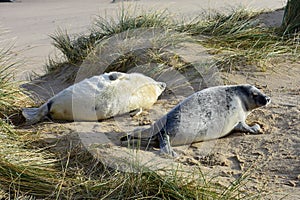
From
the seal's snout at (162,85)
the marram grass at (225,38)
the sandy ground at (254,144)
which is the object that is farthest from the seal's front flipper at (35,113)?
the marram grass at (225,38)

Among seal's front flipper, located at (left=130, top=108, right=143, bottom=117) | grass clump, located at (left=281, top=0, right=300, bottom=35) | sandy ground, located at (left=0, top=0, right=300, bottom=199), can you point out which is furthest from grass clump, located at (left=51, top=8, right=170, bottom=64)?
seal's front flipper, located at (left=130, top=108, right=143, bottom=117)

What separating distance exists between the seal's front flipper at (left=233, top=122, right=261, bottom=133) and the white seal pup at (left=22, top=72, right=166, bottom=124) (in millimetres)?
1102

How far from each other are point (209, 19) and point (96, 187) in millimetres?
4748

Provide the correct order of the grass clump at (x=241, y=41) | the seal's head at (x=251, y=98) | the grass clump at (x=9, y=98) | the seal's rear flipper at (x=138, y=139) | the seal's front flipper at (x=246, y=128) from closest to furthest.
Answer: the seal's rear flipper at (x=138, y=139) → the seal's front flipper at (x=246, y=128) → the seal's head at (x=251, y=98) → the grass clump at (x=9, y=98) → the grass clump at (x=241, y=41)

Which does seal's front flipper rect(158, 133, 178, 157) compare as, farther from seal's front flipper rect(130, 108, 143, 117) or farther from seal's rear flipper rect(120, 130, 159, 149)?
seal's front flipper rect(130, 108, 143, 117)

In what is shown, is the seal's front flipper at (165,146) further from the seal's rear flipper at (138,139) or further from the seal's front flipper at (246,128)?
the seal's front flipper at (246,128)

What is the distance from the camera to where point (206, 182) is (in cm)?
354

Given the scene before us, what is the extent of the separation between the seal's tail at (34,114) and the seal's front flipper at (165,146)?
1.36m

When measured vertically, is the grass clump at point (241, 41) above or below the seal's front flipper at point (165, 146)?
above

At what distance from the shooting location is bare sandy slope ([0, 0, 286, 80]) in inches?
439

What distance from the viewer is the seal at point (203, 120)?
14.1 feet

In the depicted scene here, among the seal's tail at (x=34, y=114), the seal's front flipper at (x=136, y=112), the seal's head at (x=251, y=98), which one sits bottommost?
the seal's front flipper at (x=136, y=112)

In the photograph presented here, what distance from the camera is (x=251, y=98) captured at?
4785mm

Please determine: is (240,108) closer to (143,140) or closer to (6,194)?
(143,140)
